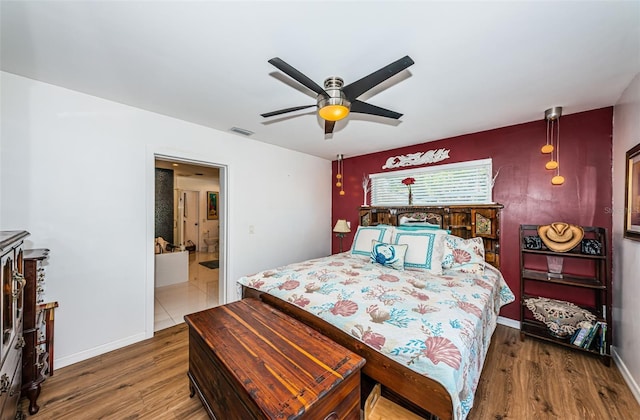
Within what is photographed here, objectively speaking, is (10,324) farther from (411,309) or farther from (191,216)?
(191,216)

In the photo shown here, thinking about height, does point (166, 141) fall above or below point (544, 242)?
above

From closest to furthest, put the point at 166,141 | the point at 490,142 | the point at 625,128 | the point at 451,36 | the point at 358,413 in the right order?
the point at 358,413
the point at 451,36
the point at 625,128
the point at 166,141
the point at 490,142

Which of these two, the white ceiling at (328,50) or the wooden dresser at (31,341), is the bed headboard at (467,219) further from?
the wooden dresser at (31,341)

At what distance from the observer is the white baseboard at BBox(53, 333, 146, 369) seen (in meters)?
2.08

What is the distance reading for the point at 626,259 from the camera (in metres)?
2.00

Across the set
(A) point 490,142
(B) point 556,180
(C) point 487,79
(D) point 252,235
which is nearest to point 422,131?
(A) point 490,142

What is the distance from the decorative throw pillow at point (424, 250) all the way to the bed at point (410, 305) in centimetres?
1

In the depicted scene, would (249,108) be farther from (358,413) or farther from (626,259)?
(626,259)

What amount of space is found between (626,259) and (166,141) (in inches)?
181

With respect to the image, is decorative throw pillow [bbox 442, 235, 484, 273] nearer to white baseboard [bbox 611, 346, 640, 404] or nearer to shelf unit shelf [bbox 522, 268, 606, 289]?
shelf unit shelf [bbox 522, 268, 606, 289]

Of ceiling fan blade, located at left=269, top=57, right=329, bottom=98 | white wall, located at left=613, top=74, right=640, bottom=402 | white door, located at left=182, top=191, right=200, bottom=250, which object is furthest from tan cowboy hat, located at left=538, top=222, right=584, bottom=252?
white door, located at left=182, top=191, right=200, bottom=250

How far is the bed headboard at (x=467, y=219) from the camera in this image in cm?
296

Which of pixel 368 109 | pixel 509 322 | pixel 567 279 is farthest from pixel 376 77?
pixel 509 322

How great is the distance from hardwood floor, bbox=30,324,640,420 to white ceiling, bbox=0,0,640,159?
2.44 metres
